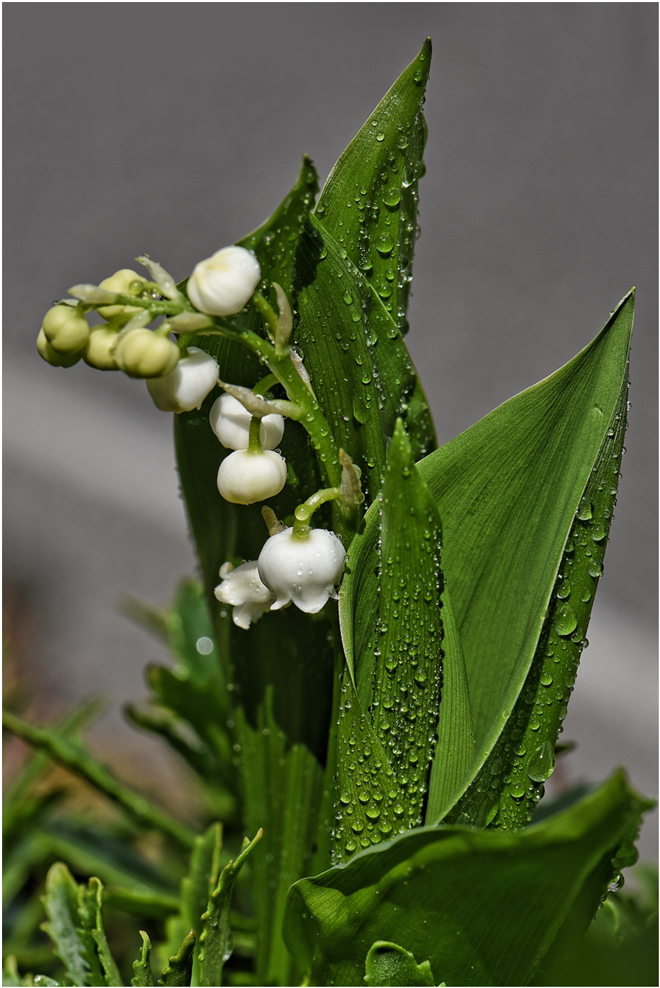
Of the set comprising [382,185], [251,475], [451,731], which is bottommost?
[451,731]

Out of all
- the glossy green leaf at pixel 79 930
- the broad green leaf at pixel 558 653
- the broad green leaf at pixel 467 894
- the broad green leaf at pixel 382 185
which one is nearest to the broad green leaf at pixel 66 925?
the glossy green leaf at pixel 79 930

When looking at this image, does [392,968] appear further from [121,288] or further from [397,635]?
[121,288]

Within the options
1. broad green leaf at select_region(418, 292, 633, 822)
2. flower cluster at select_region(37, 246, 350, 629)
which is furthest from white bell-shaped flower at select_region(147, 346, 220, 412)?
broad green leaf at select_region(418, 292, 633, 822)

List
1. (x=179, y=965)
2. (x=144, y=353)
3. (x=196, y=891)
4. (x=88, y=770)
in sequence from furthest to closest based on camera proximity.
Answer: (x=88, y=770), (x=196, y=891), (x=179, y=965), (x=144, y=353)

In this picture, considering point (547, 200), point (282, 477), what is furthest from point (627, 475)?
point (282, 477)

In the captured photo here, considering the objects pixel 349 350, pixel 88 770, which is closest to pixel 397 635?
pixel 349 350

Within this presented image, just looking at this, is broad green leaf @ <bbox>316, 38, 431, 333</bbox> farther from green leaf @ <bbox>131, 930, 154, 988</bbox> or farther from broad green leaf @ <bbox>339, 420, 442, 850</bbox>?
green leaf @ <bbox>131, 930, 154, 988</bbox>

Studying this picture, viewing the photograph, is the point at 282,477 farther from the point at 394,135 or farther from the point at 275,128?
the point at 275,128

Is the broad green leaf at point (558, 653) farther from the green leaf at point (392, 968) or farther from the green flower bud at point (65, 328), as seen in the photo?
the green flower bud at point (65, 328)

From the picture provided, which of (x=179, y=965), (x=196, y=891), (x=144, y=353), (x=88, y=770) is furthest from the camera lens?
(x=88, y=770)
